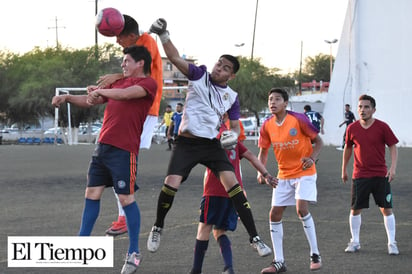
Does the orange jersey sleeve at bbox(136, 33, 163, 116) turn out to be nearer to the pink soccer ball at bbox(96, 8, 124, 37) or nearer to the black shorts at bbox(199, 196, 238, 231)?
the pink soccer ball at bbox(96, 8, 124, 37)

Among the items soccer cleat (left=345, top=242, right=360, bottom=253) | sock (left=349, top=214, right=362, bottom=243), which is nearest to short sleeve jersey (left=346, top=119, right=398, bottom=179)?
sock (left=349, top=214, right=362, bottom=243)

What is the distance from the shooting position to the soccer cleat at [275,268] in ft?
23.9

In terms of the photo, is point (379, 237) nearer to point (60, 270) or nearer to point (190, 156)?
point (190, 156)

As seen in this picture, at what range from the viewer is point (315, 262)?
7.53 m

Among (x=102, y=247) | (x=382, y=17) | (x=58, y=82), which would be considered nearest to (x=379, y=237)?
(x=102, y=247)

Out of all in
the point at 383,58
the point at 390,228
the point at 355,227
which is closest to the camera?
the point at 390,228

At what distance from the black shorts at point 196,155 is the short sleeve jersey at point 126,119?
18.4 inches

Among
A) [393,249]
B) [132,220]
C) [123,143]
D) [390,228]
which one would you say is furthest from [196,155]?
[390,228]

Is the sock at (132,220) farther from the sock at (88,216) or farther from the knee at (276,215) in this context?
the knee at (276,215)

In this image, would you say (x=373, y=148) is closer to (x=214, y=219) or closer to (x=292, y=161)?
(x=292, y=161)

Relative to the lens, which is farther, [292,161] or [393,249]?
[393,249]

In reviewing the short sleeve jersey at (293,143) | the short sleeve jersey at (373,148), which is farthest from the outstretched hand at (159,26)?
the short sleeve jersey at (373,148)

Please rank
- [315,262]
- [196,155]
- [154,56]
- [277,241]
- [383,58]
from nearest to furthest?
[196,155]
[315,262]
[277,241]
[154,56]
[383,58]

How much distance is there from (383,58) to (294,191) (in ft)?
100
